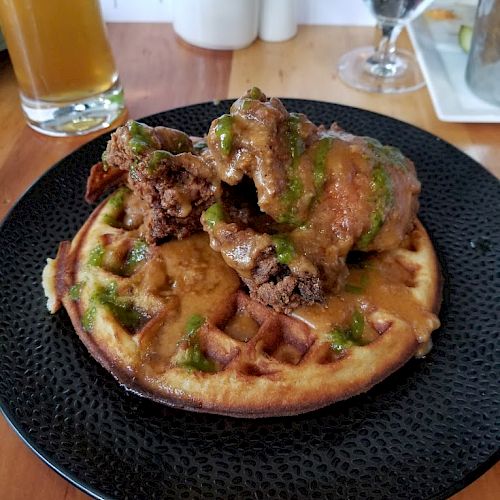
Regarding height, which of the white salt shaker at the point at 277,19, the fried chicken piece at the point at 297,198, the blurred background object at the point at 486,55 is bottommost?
the white salt shaker at the point at 277,19

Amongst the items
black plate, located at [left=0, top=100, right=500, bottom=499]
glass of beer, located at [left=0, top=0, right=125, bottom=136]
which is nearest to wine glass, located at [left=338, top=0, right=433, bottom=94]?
glass of beer, located at [left=0, top=0, right=125, bottom=136]

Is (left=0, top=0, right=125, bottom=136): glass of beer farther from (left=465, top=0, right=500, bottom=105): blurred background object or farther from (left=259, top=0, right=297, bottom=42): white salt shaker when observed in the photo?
(left=465, top=0, right=500, bottom=105): blurred background object

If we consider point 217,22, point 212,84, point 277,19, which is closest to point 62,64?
point 212,84

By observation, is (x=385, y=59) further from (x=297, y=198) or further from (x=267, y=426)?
(x=267, y=426)

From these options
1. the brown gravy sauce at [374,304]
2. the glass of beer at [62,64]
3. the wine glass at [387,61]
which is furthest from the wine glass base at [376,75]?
the brown gravy sauce at [374,304]

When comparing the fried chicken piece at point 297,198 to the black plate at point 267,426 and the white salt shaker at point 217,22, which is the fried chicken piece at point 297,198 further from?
the white salt shaker at point 217,22

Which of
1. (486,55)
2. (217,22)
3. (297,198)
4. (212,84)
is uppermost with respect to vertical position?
(297,198)
